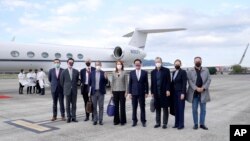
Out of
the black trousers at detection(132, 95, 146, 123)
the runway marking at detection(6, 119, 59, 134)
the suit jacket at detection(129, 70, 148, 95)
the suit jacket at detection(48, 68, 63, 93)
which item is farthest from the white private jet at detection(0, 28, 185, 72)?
the black trousers at detection(132, 95, 146, 123)

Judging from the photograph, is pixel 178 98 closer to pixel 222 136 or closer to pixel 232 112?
pixel 222 136

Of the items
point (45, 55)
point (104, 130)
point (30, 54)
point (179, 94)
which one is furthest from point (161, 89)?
point (45, 55)

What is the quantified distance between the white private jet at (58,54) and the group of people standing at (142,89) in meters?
9.82

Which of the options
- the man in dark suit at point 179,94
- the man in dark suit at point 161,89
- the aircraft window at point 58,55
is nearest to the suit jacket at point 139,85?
the man in dark suit at point 161,89

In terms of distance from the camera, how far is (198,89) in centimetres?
688

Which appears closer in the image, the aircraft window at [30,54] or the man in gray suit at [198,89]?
the man in gray suit at [198,89]

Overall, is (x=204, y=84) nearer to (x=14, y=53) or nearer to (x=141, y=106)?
(x=141, y=106)

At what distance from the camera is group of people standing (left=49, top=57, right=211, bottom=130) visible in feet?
23.0

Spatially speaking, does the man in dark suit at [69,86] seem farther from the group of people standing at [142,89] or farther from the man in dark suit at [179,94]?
the man in dark suit at [179,94]

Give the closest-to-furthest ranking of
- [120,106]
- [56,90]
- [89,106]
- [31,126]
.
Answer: [31,126] → [120,106] → [89,106] → [56,90]

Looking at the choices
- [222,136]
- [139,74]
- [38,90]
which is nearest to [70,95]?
[139,74]

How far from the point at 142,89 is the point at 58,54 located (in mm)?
13037

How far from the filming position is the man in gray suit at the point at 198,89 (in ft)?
22.8

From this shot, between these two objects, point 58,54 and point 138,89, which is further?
point 58,54
